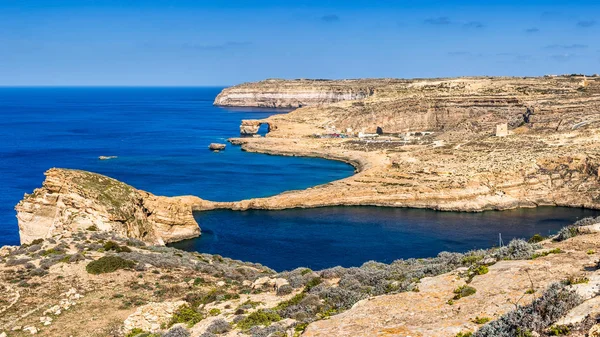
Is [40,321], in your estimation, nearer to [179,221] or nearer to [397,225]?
[179,221]

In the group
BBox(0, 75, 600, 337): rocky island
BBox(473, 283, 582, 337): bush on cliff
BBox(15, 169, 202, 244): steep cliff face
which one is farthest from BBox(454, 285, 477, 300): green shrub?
BBox(15, 169, 202, 244): steep cliff face

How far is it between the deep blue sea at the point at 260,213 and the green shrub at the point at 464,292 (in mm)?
35597

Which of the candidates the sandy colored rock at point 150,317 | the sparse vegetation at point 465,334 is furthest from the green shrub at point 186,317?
the sparse vegetation at point 465,334

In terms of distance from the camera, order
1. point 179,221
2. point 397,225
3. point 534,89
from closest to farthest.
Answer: point 179,221 → point 397,225 → point 534,89

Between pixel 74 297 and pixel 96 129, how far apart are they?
513 feet

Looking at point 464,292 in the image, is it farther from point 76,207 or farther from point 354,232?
point 354,232

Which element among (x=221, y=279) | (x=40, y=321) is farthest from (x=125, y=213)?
(x=40, y=321)

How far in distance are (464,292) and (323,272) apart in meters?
10.6

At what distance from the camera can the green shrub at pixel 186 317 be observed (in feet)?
68.6

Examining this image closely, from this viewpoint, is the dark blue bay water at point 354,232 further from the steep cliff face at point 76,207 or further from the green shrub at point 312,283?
the green shrub at point 312,283

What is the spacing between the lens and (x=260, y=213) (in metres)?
72.1

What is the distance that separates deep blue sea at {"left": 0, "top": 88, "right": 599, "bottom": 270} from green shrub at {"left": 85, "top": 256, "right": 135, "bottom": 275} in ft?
76.3

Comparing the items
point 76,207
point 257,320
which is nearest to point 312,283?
point 257,320

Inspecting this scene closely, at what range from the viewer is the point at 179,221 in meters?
60.7
